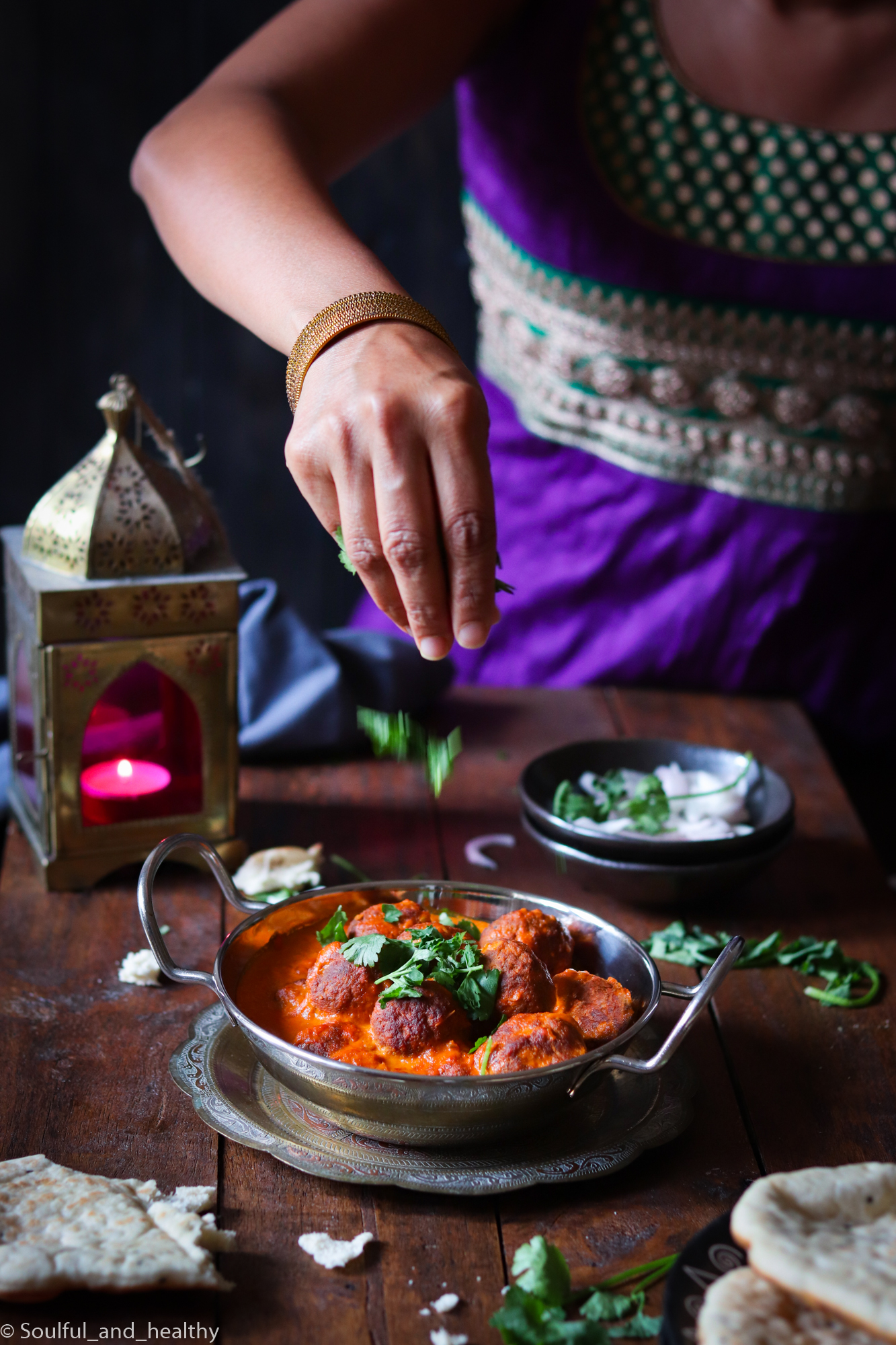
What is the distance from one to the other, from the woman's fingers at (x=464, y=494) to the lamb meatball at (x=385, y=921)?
22 cm

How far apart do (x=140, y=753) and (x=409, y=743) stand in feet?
0.99

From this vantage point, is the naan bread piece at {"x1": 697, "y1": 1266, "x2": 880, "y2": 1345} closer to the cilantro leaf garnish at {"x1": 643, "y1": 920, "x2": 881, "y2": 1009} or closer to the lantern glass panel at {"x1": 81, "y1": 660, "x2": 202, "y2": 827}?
the cilantro leaf garnish at {"x1": 643, "y1": 920, "x2": 881, "y2": 1009}

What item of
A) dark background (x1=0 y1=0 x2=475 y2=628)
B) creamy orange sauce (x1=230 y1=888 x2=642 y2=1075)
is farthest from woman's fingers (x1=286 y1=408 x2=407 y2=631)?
dark background (x1=0 y1=0 x2=475 y2=628)

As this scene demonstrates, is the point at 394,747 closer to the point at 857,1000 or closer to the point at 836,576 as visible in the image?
the point at 857,1000

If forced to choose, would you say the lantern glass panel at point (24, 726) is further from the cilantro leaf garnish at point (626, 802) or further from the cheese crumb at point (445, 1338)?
the cheese crumb at point (445, 1338)

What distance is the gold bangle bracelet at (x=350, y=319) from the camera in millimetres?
891

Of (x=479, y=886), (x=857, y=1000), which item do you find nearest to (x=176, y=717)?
(x=479, y=886)

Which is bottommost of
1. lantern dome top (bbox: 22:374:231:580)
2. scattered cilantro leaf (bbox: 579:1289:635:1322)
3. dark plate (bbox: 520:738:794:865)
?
dark plate (bbox: 520:738:794:865)

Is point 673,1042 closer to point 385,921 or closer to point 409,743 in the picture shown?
point 385,921

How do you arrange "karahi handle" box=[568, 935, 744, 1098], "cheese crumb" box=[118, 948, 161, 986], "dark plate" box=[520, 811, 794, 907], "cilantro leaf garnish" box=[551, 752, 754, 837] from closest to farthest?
1. "karahi handle" box=[568, 935, 744, 1098]
2. "cheese crumb" box=[118, 948, 161, 986]
3. "dark plate" box=[520, 811, 794, 907]
4. "cilantro leaf garnish" box=[551, 752, 754, 837]

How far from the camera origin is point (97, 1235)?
684 mm

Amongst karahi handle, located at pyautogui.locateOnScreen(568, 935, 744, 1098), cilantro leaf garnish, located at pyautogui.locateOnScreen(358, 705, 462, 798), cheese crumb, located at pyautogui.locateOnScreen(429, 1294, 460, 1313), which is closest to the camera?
cheese crumb, located at pyautogui.locateOnScreen(429, 1294, 460, 1313)

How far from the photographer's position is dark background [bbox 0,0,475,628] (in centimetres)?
257

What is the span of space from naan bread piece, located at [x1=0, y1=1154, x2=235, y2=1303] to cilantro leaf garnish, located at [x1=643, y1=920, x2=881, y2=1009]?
499 millimetres
